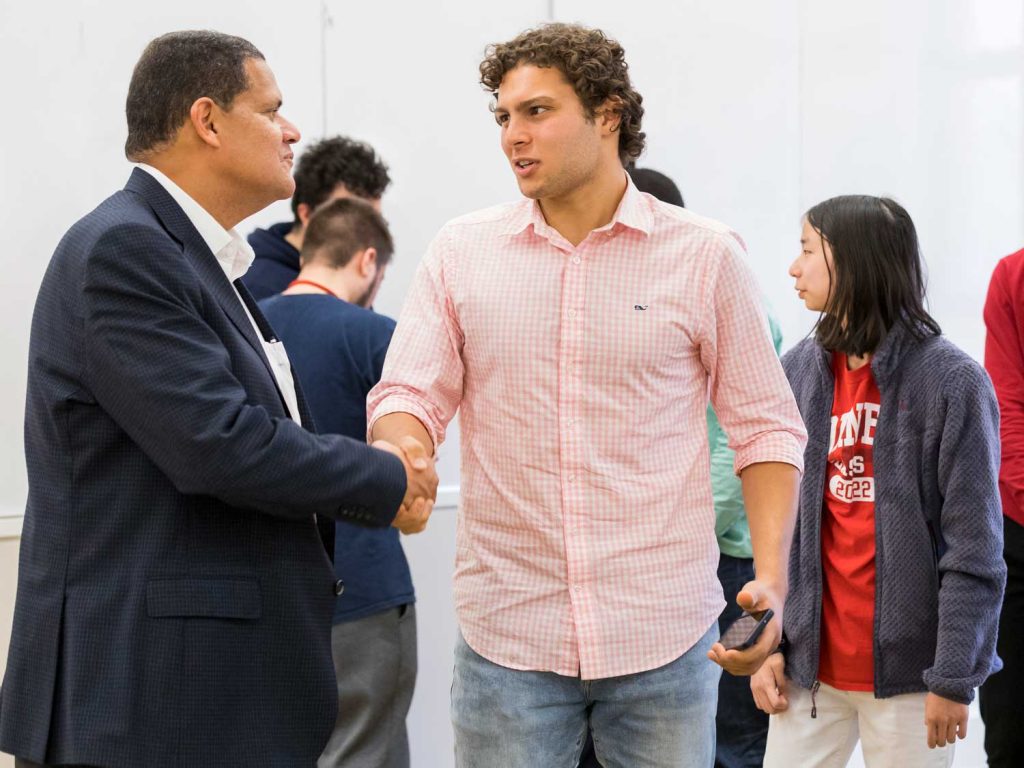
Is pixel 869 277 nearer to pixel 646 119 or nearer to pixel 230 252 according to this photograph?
pixel 230 252

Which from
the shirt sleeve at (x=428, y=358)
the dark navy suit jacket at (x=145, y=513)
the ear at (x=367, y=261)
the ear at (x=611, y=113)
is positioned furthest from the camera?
the ear at (x=367, y=261)

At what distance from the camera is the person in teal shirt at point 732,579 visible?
3.26 meters

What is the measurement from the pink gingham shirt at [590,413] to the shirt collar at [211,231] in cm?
30

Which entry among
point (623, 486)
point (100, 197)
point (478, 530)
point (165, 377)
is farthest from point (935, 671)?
point (100, 197)

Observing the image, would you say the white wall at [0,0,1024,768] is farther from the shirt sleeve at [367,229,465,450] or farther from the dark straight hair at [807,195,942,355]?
the shirt sleeve at [367,229,465,450]

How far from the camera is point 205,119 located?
81.7 inches

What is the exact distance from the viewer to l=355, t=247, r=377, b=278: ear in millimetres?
3648

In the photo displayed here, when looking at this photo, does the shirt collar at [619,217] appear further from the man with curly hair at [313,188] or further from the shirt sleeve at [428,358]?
the man with curly hair at [313,188]

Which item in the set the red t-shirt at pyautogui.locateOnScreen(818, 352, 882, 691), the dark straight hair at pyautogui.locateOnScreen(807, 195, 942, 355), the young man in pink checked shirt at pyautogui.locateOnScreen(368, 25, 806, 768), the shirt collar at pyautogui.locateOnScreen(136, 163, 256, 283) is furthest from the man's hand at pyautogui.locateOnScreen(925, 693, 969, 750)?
the shirt collar at pyautogui.locateOnScreen(136, 163, 256, 283)

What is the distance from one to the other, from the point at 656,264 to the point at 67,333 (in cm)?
95

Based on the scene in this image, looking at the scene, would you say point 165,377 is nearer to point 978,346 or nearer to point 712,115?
point 712,115

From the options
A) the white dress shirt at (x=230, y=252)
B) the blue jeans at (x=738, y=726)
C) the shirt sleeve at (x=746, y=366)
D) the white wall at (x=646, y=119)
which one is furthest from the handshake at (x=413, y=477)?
the white wall at (x=646, y=119)

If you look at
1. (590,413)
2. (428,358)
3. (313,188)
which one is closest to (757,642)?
(590,413)

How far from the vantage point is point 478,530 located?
2209mm
